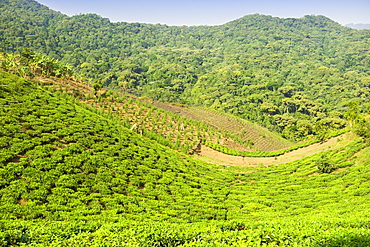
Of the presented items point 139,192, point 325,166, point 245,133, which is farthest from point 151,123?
point 245,133

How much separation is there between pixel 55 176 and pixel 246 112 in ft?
434

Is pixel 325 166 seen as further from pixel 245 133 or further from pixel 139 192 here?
pixel 245 133

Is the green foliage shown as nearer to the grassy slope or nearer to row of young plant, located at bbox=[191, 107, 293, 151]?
the grassy slope

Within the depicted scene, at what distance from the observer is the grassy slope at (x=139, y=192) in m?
10.3

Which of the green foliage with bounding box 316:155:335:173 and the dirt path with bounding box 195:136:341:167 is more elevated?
the green foliage with bounding box 316:155:335:173

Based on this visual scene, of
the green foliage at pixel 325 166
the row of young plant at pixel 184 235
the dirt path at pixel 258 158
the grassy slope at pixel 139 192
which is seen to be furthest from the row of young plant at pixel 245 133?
the row of young plant at pixel 184 235

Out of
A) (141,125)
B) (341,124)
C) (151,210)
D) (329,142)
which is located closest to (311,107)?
(341,124)

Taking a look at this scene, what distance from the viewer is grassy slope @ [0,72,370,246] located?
10.3 meters

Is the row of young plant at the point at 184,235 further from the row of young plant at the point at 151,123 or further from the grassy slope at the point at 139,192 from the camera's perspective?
the row of young plant at the point at 151,123

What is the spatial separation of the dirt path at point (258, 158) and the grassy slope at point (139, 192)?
6869mm

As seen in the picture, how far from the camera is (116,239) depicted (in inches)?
385

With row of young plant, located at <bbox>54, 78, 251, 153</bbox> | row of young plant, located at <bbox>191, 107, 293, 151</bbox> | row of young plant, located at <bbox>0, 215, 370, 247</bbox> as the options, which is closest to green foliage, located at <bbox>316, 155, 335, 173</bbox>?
row of young plant, located at <bbox>0, 215, 370, 247</bbox>

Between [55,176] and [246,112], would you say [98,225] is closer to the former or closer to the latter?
[55,176]

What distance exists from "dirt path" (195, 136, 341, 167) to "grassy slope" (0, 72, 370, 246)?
6869mm
